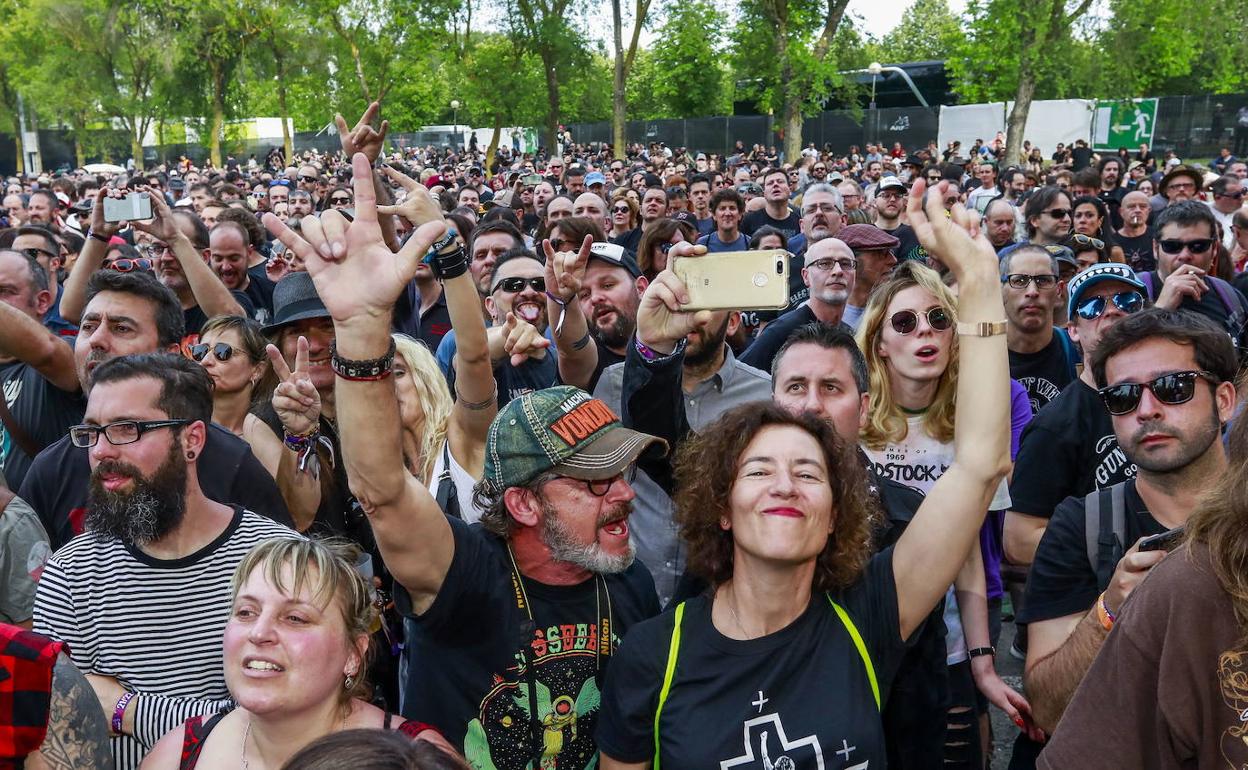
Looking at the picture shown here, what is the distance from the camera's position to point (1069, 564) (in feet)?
9.45

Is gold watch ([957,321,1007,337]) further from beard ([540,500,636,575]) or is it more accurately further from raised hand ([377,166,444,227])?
raised hand ([377,166,444,227])

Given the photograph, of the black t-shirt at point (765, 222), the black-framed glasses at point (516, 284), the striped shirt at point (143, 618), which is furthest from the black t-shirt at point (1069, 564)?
the black t-shirt at point (765, 222)

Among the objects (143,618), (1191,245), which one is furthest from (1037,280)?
(143,618)

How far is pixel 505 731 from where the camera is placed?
2.57 metres

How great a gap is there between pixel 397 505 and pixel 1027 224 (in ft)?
25.2

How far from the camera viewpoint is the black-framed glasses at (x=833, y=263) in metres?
5.65

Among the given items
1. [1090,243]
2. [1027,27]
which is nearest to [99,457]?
[1090,243]

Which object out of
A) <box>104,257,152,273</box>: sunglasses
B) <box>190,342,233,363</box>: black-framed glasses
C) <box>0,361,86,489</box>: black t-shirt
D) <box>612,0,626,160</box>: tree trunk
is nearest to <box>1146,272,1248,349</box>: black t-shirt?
<box>190,342,233,363</box>: black-framed glasses

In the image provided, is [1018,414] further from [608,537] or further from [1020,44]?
[1020,44]

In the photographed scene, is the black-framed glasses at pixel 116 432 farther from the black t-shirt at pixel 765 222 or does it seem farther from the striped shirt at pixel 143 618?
the black t-shirt at pixel 765 222

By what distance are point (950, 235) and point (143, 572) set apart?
7.96ft

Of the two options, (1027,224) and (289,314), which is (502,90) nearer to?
(1027,224)

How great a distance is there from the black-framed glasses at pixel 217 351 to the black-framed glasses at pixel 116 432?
1.13m

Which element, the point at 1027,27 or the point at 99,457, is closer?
the point at 99,457
